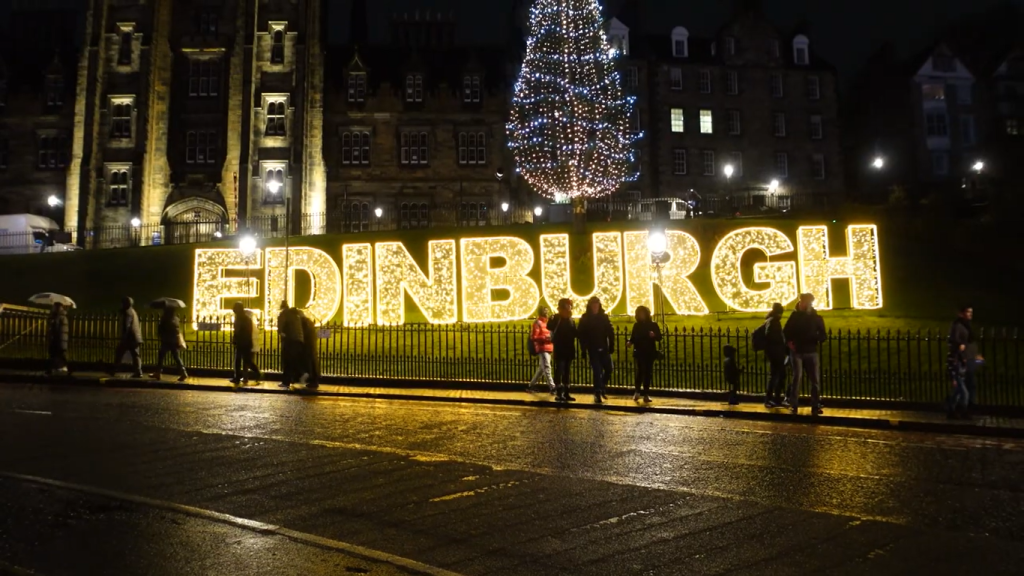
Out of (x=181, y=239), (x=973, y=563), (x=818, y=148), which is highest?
(x=818, y=148)

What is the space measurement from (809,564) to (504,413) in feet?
32.6

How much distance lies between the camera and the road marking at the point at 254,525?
6410 mm

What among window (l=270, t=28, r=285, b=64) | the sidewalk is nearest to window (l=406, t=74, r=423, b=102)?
window (l=270, t=28, r=285, b=64)

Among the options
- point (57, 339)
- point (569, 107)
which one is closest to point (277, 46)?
point (569, 107)

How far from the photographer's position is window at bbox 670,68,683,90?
57.5 meters

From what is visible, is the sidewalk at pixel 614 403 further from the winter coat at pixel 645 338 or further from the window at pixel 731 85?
the window at pixel 731 85

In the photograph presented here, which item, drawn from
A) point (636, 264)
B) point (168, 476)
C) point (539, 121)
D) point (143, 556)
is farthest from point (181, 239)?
point (143, 556)

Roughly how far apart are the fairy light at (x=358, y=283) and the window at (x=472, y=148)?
26.5 m

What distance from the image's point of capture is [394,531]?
295 inches

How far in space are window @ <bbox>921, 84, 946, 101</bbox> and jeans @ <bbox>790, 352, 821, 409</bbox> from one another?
55296 mm

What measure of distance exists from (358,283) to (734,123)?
129ft

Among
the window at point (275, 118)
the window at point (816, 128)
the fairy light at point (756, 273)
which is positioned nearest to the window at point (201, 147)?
the window at point (275, 118)

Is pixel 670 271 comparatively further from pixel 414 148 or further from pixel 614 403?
pixel 414 148

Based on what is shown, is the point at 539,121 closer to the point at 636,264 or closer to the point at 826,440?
the point at 636,264
